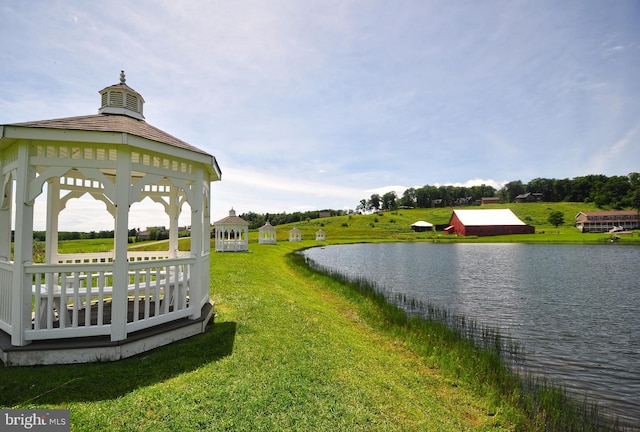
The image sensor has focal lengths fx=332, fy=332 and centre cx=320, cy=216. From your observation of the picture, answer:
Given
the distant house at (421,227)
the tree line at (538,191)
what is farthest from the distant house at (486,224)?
the tree line at (538,191)

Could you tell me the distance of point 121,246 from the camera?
5.94m

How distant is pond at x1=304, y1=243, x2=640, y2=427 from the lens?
24.4ft

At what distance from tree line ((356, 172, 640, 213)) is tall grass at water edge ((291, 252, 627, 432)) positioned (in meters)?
108

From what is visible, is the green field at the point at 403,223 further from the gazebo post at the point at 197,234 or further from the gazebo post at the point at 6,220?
the gazebo post at the point at 6,220

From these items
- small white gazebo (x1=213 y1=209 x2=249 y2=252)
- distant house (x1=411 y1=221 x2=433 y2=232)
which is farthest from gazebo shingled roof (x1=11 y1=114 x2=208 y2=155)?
distant house (x1=411 y1=221 x2=433 y2=232)

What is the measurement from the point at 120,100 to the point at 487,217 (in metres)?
82.4

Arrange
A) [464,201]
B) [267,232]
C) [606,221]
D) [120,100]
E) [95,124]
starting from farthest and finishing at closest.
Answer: [464,201]
[606,221]
[267,232]
[120,100]
[95,124]

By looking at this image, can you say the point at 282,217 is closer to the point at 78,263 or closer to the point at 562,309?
the point at 562,309

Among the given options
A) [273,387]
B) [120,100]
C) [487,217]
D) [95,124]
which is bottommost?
[273,387]

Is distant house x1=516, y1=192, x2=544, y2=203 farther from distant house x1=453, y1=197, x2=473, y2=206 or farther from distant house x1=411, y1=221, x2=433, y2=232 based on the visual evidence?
distant house x1=411, y1=221, x2=433, y2=232

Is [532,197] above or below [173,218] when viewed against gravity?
above

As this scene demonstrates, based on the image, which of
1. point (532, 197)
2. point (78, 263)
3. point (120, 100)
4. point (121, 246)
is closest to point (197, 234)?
point (121, 246)

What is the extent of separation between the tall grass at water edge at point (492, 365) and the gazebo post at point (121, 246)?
21.7ft

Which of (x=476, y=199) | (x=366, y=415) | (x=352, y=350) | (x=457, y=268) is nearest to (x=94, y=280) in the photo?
(x=352, y=350)
